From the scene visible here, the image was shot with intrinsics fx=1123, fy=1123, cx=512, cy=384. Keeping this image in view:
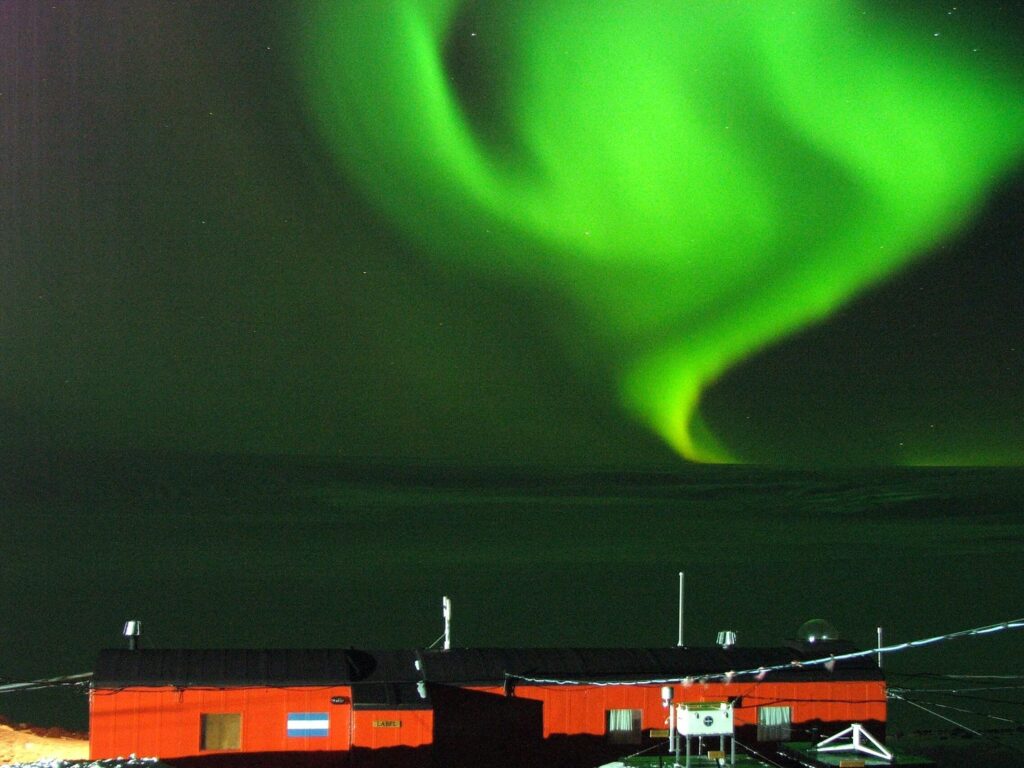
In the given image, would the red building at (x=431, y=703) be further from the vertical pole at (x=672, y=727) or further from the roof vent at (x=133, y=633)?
the roof vent at (x=133, y=633)

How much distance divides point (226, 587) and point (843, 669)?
6805 centimetres

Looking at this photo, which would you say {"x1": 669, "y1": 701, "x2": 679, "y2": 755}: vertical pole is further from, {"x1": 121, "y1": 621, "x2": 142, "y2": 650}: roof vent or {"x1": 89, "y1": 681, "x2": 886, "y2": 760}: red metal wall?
{"x1": 121, "y1": 621, "x2": 142, "y2": 650}: roof vent

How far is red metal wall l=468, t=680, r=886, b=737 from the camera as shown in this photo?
24062mm

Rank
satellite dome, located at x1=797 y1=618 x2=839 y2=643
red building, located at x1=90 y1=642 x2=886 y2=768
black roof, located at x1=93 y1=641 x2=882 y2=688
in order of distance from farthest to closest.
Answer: satellite dome, located at x1=797 y1=618 x2=839 y2=643
black roof, located at x1=93 y1=641 x2=882 y2=688
red building, located at x1=90 y1=642 x2=886 y2=768

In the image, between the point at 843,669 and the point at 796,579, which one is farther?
the point at 796,579

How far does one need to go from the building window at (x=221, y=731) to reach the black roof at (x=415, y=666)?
0.67 meters

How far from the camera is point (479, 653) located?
24734 mm

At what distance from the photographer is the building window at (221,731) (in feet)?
74.7

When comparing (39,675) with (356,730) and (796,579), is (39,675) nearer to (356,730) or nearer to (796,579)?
(356,730)

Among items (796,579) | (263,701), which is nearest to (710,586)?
(796,579)

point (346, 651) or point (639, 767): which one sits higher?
point (346, 651)

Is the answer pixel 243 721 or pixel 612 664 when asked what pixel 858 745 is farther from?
pixel 243 721

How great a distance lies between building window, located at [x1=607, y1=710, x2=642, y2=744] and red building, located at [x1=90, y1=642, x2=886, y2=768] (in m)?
0.03

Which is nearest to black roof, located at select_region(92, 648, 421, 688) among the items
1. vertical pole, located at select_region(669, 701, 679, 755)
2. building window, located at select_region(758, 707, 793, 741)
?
vertical pole, located at select_region(669, 701, 679, 755)
